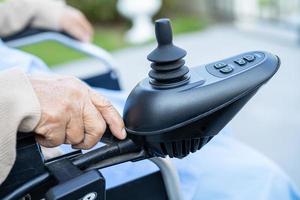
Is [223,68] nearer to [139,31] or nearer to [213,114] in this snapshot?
[213,114]

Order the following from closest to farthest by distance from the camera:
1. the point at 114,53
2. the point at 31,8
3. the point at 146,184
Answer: the point at 146,184, the point at 31,8, the point at 114,53

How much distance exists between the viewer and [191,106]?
47 cm

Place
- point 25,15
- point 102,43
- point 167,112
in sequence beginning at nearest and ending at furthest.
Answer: point 167,112, point 25,15, point 102,43

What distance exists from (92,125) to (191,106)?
0.13 m

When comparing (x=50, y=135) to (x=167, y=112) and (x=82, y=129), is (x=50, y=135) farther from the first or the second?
(x=167, y=112)

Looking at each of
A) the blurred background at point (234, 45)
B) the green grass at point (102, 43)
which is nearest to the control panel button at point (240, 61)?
the blurred background at point (234, 45)

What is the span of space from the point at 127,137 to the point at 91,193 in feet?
0.31

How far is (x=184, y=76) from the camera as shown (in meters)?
0.50

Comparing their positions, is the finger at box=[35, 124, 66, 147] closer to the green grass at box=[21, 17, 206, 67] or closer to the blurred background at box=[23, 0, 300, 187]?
the blurred background at box=[23, 0, 300, 187]

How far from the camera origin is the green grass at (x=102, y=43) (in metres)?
3.98

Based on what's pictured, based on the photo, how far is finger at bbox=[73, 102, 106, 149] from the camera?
519mm

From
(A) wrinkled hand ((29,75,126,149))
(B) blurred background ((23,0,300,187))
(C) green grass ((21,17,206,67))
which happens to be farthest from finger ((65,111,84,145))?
(C) green grass ((21,17,206,67))

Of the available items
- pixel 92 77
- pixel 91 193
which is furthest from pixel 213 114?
pixel 92 77

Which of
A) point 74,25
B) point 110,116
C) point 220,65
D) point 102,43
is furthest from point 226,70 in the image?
point 102,43
